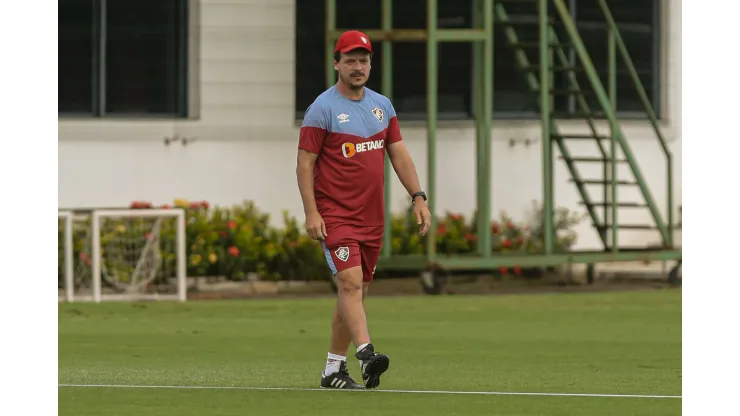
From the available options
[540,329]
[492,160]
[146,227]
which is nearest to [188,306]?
[146,227]

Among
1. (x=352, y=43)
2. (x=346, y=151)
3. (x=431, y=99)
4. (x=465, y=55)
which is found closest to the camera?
(x=352, y=43)

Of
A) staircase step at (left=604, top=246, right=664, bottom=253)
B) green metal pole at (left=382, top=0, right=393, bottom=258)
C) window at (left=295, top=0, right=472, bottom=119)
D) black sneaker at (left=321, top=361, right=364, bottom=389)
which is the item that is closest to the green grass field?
black sneaker at (left=321, top=361, right=364, bottom=389)

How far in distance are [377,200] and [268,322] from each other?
18.5ft

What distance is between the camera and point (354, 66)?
936 cm

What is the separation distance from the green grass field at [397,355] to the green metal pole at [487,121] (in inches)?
37.6

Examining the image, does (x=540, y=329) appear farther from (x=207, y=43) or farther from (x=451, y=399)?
(x=207, y=43)

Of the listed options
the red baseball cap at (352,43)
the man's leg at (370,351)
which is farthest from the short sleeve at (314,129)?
the man's leg at (370,351)

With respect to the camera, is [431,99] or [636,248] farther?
[636,248]

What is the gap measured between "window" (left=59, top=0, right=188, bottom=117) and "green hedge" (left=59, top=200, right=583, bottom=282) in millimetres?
1403

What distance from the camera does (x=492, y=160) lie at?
70.0ft

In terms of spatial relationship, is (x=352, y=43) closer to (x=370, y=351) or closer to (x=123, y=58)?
(x=370, y=351)

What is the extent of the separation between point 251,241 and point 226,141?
1.67m

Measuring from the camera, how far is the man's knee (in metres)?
9.42

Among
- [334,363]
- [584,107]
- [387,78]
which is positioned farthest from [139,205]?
[334,363]
